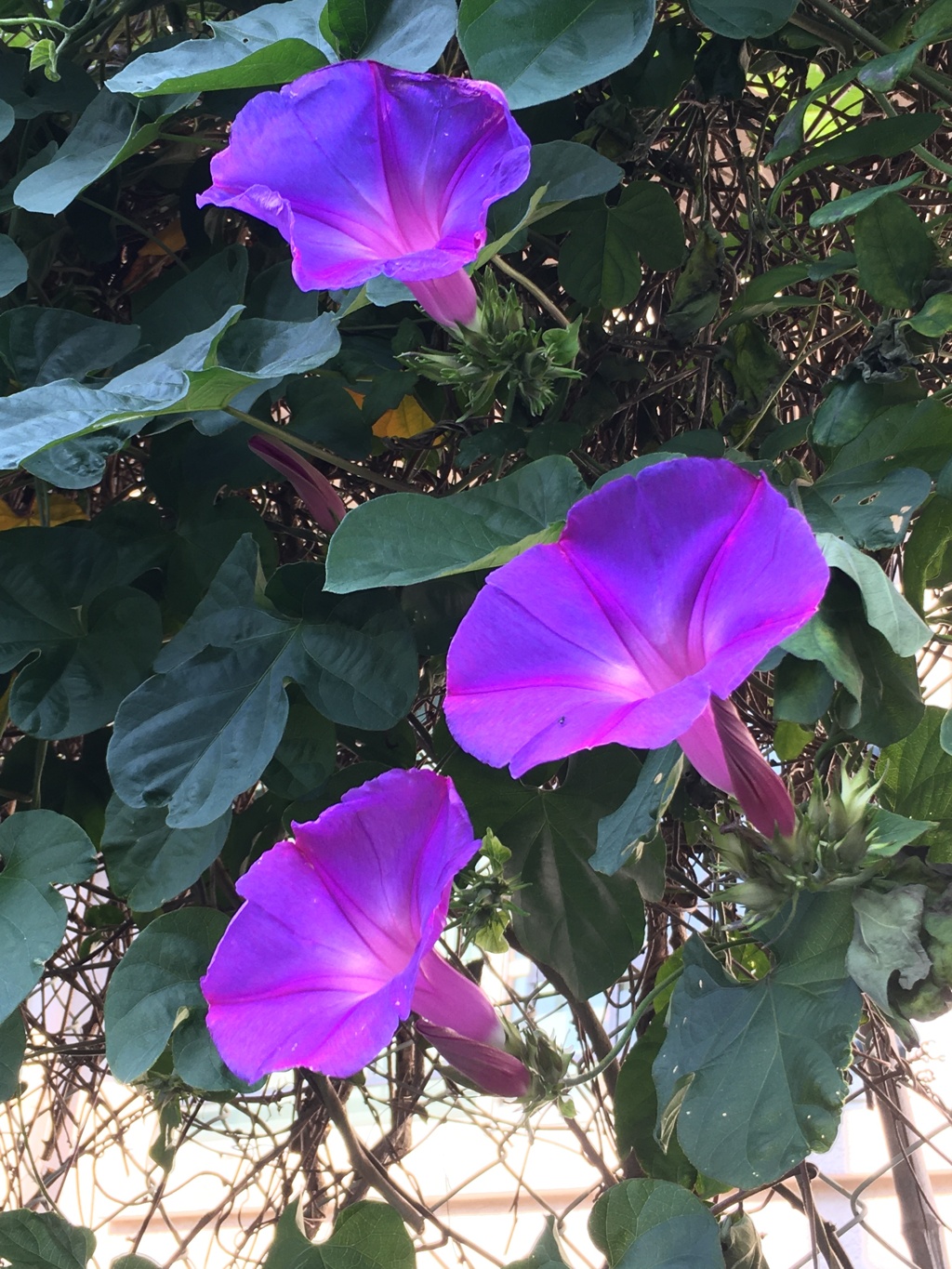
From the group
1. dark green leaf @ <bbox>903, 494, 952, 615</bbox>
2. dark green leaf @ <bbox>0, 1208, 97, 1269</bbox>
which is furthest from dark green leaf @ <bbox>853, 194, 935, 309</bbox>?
dark green leaf @ <bbox>0, 1208, 97, 1269</bbox>

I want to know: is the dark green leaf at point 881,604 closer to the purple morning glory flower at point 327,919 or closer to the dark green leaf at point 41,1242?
the purple morning glory flower at point 327,919

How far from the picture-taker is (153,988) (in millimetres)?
592

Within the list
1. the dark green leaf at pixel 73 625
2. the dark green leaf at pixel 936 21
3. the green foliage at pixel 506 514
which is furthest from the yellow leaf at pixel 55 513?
the dark green leaf at pixel 936 21

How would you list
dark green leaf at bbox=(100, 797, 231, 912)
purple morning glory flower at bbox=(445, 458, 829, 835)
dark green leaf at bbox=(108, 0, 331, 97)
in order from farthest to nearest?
dark green leaf at bbox=(100, 797, 231, 912) → dark green leaf at bbox=(108, 0, 331, 97) → purple morning glory flower at bbox=(445, 458, 829, 835)

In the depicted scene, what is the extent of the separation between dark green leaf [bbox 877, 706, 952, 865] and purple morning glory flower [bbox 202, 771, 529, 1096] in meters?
0.23

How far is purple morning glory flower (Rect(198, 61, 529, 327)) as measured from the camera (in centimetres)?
41

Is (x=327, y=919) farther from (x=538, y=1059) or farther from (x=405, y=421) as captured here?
(x=405, y=421)

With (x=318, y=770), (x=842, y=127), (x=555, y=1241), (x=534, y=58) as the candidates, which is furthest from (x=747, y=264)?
(x=555, y=1241)

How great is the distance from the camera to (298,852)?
46 cm

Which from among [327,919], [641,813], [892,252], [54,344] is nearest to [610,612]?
[641,813]

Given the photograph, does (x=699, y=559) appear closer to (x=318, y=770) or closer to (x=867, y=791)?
(x=867, y=791)

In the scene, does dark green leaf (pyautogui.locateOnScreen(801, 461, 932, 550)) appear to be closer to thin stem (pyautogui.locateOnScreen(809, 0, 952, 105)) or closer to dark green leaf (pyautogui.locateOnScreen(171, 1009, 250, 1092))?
thin stem (pyautogui.locateOnScreen(809, 0, 952, 105))

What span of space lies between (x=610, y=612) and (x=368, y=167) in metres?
0.22

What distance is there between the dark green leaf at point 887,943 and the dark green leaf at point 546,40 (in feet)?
1.13
